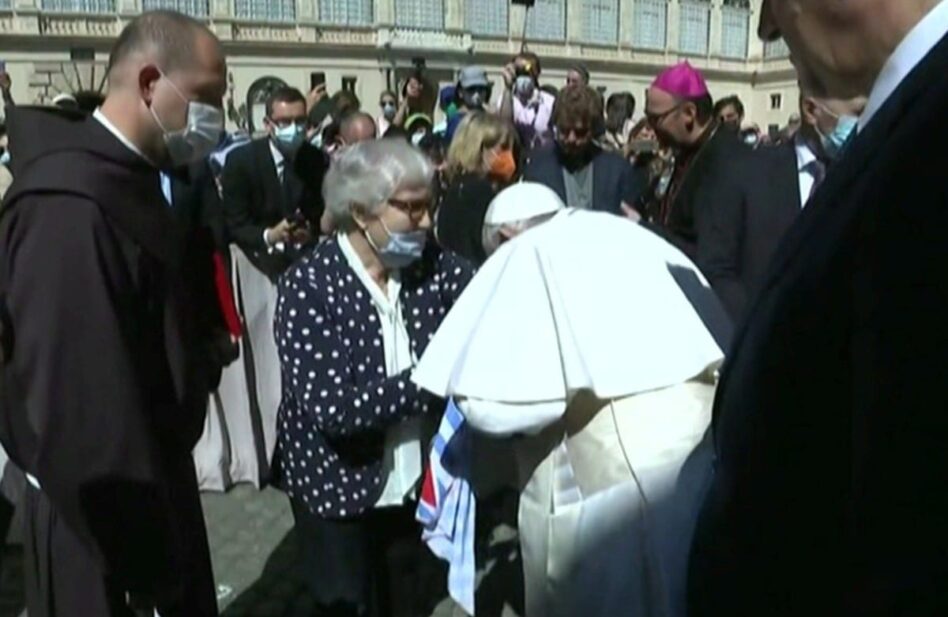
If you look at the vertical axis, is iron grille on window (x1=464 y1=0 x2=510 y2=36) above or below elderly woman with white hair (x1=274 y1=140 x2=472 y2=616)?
above

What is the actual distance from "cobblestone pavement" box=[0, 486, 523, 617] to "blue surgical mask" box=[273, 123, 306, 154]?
2360 millimetres

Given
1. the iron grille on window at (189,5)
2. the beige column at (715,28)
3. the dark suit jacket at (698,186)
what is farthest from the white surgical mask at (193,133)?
the beige column at (715,28)

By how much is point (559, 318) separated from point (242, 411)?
360cm

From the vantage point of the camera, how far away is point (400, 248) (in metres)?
3.21

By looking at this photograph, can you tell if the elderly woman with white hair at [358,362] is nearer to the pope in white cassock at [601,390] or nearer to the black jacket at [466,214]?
the pope in white cassock at [601,390]

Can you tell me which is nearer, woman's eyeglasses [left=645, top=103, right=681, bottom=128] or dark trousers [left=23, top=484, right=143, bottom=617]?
dark trousers [left=23, top=484, right=143, bottom=617]

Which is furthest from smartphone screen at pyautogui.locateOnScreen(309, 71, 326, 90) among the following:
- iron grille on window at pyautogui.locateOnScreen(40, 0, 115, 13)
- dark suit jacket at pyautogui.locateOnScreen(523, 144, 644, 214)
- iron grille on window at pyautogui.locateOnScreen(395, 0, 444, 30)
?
dark suit jacket at pyautogui.locateOnScreen(523, 144, 644, 214)

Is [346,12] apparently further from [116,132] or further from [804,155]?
[116,132]

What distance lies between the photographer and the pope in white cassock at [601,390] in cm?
255

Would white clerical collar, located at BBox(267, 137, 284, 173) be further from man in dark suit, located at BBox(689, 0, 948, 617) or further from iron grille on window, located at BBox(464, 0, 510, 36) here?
iron grille on window, located at BBox(464, 0, 510, 36)

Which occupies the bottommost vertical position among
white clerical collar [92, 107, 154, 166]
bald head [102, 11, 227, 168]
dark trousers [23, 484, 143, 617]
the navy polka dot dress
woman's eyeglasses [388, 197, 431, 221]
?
dark trousers [23, 484, 143, 617]

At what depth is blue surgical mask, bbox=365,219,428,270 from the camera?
10.5 feet

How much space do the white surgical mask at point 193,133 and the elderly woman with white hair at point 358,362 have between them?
446 mm

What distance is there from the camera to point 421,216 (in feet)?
10.7
